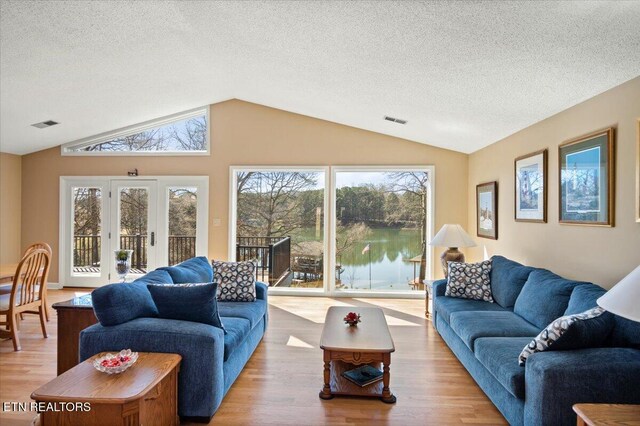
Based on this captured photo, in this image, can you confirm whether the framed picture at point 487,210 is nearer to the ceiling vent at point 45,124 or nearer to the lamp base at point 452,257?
the lamp base at point 452,257

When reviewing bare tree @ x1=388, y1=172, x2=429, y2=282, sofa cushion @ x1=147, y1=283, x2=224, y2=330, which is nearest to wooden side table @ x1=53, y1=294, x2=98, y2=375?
sofa cushion @ x1=147, y1=283, x2=224, y2=330

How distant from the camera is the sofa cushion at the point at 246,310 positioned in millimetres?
3302

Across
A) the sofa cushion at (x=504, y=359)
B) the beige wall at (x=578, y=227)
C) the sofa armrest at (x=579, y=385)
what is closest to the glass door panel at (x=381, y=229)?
the beige wall at (x=578, y=227)

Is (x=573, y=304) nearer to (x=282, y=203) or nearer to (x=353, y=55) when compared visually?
(x=353, y=55)

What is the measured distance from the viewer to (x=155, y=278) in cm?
304

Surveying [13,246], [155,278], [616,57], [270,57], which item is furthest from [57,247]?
[616,57]

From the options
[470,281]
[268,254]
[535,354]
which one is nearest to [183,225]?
[268,254]

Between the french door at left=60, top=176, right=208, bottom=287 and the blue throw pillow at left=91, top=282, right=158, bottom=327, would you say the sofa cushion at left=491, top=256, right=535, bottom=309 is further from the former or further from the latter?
the french door at left=60, top=176, right=208, bottom=287

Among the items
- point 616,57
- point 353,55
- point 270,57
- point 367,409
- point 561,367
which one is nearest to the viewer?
point 561,367

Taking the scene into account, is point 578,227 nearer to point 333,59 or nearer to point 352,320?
point 352,320

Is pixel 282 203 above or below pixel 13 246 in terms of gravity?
above

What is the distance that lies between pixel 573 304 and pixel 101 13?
171 inches

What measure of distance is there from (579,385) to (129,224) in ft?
20.8

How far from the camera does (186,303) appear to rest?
8.27 feet
